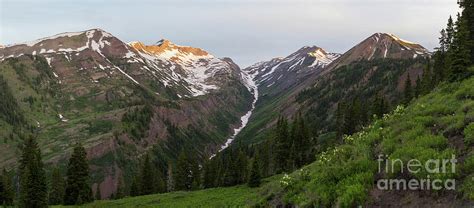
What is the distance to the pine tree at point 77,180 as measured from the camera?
8044 centimetres

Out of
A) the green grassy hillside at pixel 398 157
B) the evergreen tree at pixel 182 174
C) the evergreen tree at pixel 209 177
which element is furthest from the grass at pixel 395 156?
the evergreen tree at pixel 182 174

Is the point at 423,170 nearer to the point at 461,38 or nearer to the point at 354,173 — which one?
the point at 354,173

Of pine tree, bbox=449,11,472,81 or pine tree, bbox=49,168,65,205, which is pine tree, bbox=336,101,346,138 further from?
pine tree, bbox=49,168,65,205

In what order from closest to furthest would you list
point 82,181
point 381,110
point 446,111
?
point 446,111 < point 82,181 < point 381,110

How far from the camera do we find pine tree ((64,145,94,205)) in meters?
80.4

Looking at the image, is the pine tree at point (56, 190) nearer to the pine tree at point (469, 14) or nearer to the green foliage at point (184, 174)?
the green foliage at point (184, 174)

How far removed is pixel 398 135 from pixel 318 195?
5.29 meters

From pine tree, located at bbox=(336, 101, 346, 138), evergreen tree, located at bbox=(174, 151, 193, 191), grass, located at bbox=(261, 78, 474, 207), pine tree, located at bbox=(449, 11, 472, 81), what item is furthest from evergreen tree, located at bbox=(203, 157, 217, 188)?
grass, located at bbox=(261, 78, 474, 207)

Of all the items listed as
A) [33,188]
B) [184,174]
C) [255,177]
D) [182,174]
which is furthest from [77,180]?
[184,174]

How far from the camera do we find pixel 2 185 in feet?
278

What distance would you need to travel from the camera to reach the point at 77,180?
81125 millimetres

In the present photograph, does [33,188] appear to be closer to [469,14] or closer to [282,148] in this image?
[282,148]

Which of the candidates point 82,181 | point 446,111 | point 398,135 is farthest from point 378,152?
point 82,181

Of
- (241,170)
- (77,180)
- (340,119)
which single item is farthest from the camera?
(340,119)
